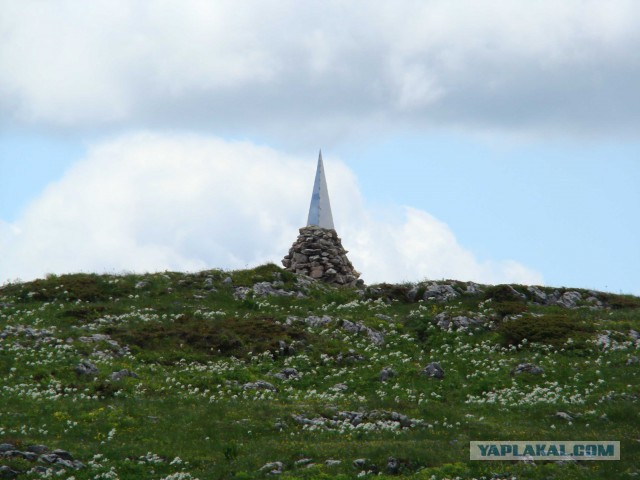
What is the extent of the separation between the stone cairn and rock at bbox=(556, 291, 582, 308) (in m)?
16.0

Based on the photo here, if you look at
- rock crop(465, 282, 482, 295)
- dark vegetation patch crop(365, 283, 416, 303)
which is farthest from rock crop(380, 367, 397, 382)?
rock crop(465, 282, 482, 295)

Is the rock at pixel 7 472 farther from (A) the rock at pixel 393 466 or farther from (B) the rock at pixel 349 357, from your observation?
(B) the rock at pixel 349 357

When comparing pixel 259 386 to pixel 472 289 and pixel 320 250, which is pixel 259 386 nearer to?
pixel 472 289

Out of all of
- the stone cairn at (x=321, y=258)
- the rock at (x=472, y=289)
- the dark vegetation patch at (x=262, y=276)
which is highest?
the stone cairn at (x=321, y=258)

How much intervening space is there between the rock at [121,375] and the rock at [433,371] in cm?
1285

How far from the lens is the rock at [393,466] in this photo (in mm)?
25875

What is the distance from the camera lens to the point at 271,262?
193ft

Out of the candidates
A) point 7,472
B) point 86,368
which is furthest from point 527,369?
point 7,472

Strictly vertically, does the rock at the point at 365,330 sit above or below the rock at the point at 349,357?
above

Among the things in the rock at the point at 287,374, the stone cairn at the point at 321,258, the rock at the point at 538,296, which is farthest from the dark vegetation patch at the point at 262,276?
the rock at the point at 538,296

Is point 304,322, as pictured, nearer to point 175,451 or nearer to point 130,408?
point 130,408

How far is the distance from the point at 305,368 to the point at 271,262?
1786 cm

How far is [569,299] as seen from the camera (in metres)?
53.3

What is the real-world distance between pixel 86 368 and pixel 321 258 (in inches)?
1116
